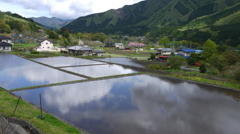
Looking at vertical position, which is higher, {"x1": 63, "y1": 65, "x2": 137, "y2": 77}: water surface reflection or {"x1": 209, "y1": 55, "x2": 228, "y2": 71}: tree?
{"x1": 209, "y1": 55, "x2": 228, "y2": 71}: tree

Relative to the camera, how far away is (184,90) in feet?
46.4

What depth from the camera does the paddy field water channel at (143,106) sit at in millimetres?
7961

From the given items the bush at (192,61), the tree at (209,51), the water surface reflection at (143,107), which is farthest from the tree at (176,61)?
the tree at (209,51)

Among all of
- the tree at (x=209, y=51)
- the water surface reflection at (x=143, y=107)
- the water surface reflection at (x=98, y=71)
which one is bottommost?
the water surface reflection at (x=143, y=107)

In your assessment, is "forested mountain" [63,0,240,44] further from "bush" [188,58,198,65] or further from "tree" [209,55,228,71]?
"tree" [209,55,228,71]

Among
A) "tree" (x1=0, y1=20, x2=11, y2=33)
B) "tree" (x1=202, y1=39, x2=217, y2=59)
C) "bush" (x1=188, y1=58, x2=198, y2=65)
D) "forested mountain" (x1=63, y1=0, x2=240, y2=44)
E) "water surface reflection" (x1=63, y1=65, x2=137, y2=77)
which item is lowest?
"water surface reflection" (x1=63, y1=65, x2=137, y2=77)

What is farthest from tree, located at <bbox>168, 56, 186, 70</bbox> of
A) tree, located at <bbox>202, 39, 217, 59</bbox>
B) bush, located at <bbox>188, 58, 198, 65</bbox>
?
tree, located at <bbox>202, 39, 217, 59</bbox>

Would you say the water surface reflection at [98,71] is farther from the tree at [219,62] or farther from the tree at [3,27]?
the tree at [3,27]

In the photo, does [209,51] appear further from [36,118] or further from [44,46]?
[44,46]

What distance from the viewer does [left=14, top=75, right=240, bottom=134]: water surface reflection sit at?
7949 millimetres

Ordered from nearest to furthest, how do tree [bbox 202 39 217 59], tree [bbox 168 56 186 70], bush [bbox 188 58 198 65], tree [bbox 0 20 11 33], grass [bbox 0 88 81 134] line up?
grass [bbox 0 88 81 134] < tree [bbox 168 56 186 70] < bush [bbox 188 58 198 65] < tree [bbox 202 39 217 59] < tree [bbox 0 20 11 33]

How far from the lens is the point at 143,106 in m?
10.4

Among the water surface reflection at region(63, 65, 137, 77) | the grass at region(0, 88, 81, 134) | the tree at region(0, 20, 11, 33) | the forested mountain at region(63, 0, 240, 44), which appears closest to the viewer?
the grass at region(0, 88, 81, 134)

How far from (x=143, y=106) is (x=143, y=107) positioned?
0.55ft
